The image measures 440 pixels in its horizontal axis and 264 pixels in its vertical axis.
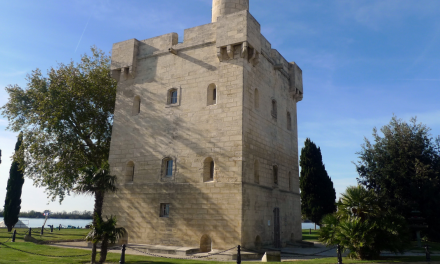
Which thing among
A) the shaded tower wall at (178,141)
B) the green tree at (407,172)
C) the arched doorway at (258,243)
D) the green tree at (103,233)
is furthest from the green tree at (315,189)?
the green tree at (103,233)

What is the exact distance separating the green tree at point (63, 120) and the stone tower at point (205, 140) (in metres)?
4.37

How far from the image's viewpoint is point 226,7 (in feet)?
64.7

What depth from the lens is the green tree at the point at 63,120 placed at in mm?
22922

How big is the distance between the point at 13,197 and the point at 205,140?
87.8 feet

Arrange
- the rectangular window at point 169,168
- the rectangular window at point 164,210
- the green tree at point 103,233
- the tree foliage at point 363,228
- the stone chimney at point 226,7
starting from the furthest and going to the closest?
the stone chimney at point 226,7 < the rectangular window at point 169,168 < the rectangular window at point 164,210 < the tree foliage at point 363,228 < the green tree at point 103,233

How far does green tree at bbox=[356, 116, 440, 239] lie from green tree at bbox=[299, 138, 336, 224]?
10684mm

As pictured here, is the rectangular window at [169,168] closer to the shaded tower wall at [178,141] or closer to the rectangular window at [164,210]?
the shaded tower wall at [178,141]

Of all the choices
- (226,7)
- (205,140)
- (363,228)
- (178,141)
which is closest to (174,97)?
(178,141)

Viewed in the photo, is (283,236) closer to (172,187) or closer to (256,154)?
(256,154)

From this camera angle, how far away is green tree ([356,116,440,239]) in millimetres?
21250

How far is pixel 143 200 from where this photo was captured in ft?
59.5

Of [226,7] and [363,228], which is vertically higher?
[226,7]

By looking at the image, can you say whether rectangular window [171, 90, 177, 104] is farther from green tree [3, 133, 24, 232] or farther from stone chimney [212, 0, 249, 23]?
green tree [3, 133, 24, 232]

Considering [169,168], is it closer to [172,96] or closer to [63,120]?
[172,96]
